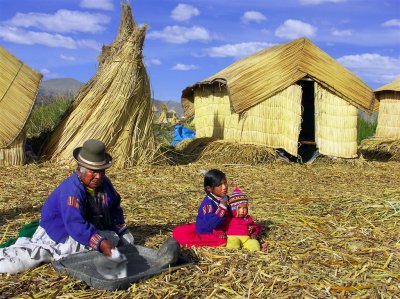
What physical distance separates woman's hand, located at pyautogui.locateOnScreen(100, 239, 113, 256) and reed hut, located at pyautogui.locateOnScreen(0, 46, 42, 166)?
4.87 m

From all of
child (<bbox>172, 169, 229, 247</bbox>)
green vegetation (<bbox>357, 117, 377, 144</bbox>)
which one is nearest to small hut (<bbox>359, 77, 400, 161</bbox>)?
green vegetation (<bbox>357, 117, 377, 144</bbox>)

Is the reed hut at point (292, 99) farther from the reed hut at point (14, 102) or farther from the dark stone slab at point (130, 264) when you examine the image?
the dark stone slab at point (130, 264)

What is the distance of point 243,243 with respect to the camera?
4.23 m

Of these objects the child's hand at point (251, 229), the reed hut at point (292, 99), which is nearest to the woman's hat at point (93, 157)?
the child's hand at point (251, 229)

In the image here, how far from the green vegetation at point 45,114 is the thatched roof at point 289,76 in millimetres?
3453

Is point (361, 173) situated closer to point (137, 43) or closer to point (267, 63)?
point (267, 63)

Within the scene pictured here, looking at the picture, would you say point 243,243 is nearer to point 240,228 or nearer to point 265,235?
point 240,228

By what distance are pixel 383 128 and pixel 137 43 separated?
295 inches

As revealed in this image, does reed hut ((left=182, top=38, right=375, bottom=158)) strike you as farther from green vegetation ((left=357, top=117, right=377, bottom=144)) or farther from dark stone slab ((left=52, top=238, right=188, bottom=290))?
dark stone slab ((left=52, top=238, right=188, bottom=290))

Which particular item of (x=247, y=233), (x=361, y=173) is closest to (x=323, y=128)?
(x=361, y=173)

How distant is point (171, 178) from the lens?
Result: 7684mm

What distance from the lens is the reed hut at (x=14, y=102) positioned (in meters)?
7.91

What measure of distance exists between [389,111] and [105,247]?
11408 mm

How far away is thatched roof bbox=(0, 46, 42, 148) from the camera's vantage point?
26.0 ft
